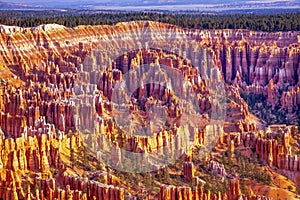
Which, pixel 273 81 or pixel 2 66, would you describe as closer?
pixel 2 66

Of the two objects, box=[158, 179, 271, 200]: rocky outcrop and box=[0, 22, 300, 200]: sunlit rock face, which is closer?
box=[158, 179, 271, 200]: rocky outcrop

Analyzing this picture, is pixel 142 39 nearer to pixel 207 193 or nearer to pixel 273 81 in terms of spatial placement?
pixel 273 81

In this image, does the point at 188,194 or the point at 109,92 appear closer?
the point at 188,194

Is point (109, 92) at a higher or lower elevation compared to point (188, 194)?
lower

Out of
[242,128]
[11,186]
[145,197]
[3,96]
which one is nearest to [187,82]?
[242,128]

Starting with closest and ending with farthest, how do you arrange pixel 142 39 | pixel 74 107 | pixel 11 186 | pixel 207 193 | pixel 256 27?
pixel 11 186 → pixel 207 193 → pixel 74 107 → pixel 142 39 → pixel 256 27

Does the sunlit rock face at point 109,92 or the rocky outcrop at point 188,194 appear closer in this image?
the rocky outcrop at point 188,194

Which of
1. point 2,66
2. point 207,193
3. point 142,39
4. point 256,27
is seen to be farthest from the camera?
point 256,27
